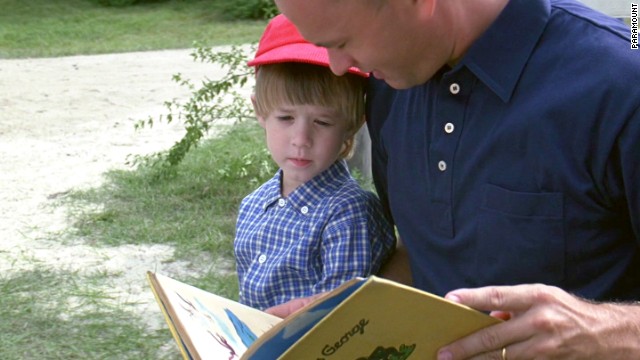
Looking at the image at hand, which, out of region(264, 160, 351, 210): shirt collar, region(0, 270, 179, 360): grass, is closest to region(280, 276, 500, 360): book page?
region(264, 160, 351, 210): shirt collar

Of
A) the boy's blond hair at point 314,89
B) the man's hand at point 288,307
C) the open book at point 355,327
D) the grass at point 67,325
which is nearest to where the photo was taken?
the open book at point 355,327

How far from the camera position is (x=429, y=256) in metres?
2.22

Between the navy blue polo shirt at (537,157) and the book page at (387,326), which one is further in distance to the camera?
the navy blue polo shirt at (537,157)

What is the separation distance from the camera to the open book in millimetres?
1652

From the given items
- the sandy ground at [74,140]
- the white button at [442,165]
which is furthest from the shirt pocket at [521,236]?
the sandy ground at [74,140]

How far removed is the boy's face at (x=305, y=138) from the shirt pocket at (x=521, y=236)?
61 cm

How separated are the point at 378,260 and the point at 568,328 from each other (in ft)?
2.61

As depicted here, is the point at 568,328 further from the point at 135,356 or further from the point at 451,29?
the point at 135,356

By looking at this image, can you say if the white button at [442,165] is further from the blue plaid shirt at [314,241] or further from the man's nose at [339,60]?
the blue plaid shirt at [314,241]

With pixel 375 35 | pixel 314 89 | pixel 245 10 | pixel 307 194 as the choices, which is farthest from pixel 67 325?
pixel 245 10

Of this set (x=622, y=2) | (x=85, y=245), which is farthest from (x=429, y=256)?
(x=85, y=245)

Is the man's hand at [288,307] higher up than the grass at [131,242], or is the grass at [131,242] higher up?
the man's hand at [288,307]

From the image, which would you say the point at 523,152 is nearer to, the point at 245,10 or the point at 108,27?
the point at 108,27

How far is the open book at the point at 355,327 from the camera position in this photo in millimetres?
1652
